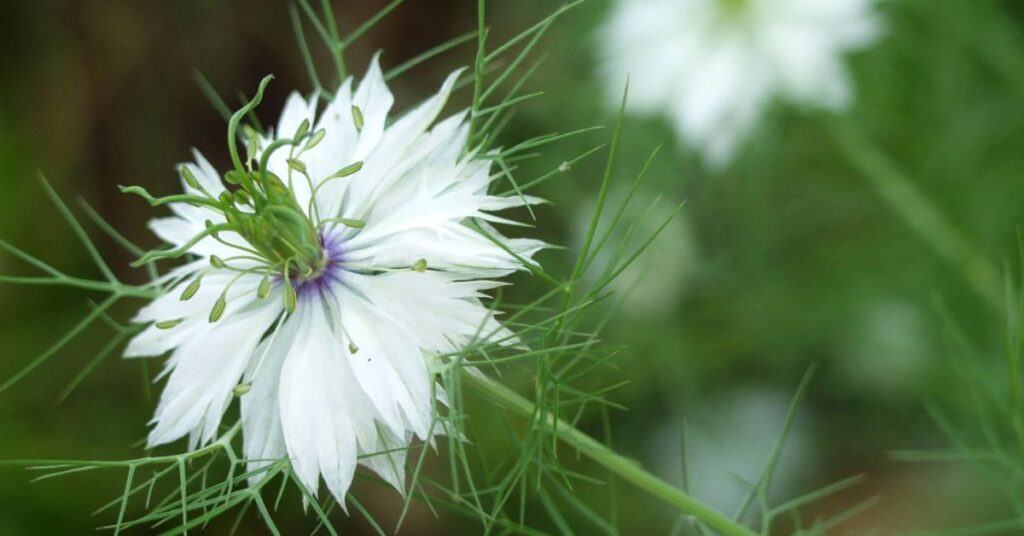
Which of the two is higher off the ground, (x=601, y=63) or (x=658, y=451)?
(x=601, y=63)

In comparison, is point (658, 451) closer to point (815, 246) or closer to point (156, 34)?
point (815, 246)

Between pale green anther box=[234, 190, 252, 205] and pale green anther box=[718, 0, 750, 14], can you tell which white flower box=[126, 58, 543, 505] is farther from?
pale green anther box=[718, 0, 750, 14]

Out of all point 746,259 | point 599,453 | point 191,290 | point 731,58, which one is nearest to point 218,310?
point 191,290

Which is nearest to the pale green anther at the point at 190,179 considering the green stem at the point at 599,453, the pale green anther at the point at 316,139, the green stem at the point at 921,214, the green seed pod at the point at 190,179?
the green seed pod at the point at 190,179

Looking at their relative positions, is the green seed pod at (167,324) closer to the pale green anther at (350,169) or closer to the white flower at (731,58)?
the pale green anther at (350,169)

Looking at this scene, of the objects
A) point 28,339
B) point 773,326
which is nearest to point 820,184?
point 773,326

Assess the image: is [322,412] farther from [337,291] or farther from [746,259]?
[746,259]
